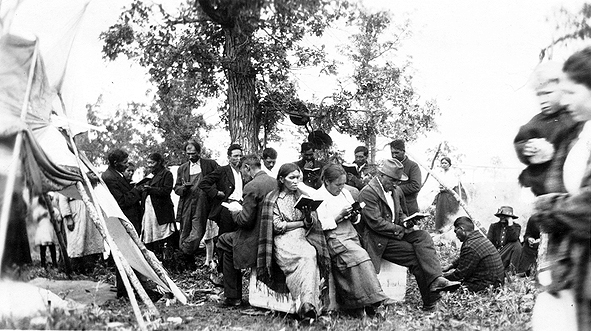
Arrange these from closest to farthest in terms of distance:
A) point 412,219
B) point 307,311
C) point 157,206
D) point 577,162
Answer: point 577,162
point 307,311
point 412,219
point 157,206

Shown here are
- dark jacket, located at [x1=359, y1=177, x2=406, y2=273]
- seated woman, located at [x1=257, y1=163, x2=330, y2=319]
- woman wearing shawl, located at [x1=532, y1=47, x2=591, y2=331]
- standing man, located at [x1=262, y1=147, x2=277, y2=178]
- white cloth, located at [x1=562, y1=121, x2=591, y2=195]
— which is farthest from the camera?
standing man, located at [x1=262, y1=147, x2=277, y2=178]

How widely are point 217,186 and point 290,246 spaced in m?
2.17

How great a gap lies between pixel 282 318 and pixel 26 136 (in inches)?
113

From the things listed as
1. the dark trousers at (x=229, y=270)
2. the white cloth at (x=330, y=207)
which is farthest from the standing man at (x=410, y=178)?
the dark trousers at (x=229, y=270)

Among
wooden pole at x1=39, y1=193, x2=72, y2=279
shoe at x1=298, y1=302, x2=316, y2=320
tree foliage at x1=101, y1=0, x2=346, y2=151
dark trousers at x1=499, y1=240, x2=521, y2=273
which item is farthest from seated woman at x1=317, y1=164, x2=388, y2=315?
wooden pole at x1=39, y1=193, x2=72, y2=279

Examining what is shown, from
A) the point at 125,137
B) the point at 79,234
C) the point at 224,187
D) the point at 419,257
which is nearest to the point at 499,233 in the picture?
the point at 419,257

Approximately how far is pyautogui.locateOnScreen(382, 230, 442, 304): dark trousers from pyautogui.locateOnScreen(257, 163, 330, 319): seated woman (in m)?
0.88

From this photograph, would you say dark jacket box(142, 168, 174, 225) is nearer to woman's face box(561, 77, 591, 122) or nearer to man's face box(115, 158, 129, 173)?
man's face box(115, 158, 129, 173)

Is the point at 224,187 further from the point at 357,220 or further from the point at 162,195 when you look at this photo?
the point at 357,220

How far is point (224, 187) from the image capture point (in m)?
8.44

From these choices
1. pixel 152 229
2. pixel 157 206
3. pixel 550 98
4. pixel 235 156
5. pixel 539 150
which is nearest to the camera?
pixel 539 150

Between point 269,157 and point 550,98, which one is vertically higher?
point 269,157

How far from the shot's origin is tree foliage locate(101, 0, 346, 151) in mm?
7410

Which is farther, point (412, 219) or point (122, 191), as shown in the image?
point (122, 191)
